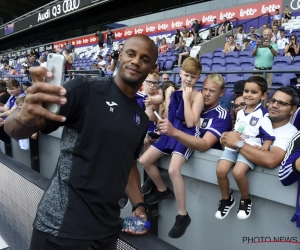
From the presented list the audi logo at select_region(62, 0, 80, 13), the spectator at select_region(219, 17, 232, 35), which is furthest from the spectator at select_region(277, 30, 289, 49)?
the audi logo at select_region(62, 0, 80, 13)

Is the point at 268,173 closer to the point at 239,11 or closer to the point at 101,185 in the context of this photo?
the point at 101,185

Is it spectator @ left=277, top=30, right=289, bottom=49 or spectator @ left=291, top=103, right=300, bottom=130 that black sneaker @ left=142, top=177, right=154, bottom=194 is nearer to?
spectator @ left=291, top=103, right=300, bottom=130

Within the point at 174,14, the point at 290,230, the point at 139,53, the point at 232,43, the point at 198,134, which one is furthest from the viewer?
the point at 174,14

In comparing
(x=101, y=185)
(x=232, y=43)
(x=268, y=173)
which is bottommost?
(x=268, y=173)

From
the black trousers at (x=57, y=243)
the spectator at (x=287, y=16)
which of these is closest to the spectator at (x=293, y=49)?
the spectator at (x=287, y=16)

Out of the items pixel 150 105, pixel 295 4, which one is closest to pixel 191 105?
pixel 150 105

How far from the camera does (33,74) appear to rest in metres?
0.85

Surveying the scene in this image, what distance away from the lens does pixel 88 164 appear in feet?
3.93

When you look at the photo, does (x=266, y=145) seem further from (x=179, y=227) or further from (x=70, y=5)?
(x=70, y=5)

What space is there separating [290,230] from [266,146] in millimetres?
547

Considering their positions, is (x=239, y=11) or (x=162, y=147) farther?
(x=239, y=11)

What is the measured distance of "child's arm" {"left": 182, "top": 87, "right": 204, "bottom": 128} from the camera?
233 cm

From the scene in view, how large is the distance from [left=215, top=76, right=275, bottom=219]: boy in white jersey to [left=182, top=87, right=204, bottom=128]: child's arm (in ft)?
1.04

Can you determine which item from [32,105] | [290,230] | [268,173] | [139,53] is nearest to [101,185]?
[32,105]
